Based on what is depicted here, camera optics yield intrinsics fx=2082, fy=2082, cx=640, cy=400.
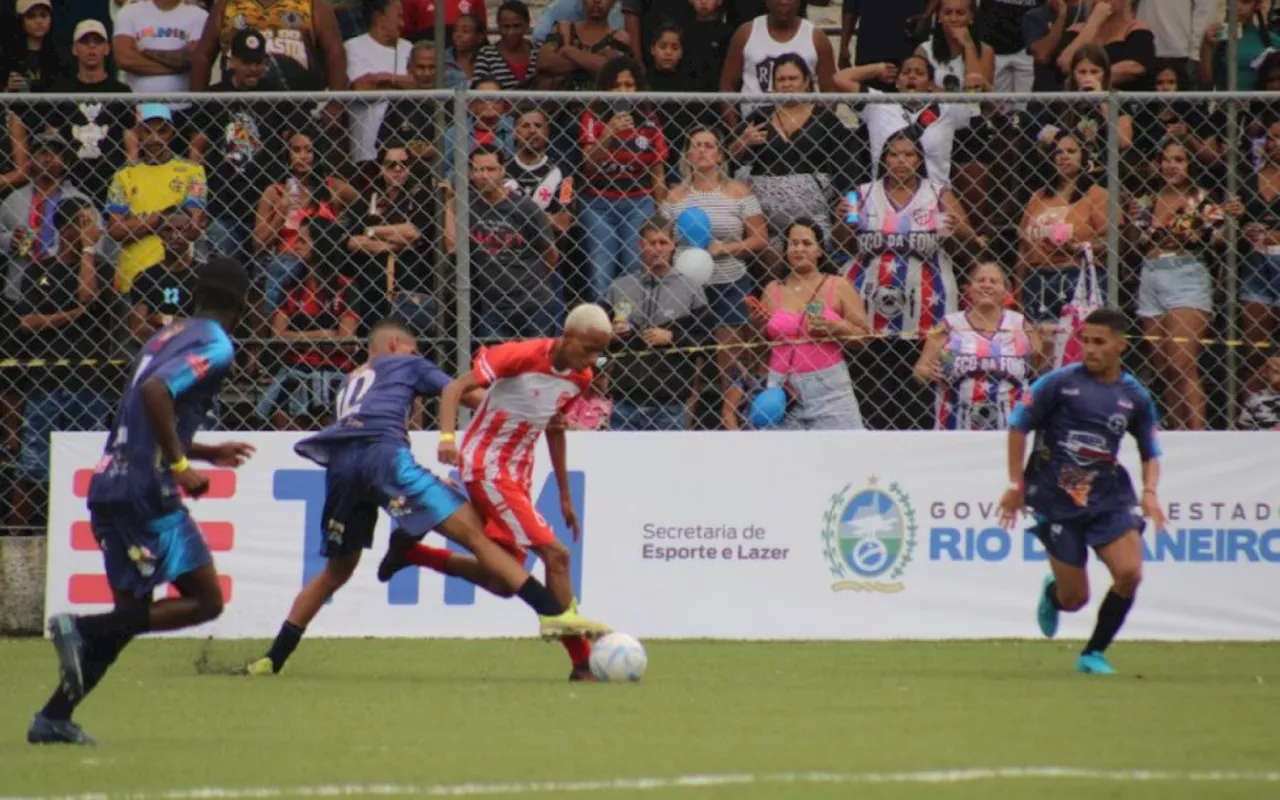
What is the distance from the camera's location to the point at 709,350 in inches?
538

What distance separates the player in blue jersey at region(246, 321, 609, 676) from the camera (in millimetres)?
11016

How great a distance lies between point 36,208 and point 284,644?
167 inches

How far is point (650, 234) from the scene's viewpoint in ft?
44.6

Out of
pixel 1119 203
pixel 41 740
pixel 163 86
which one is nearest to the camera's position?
pixel 41 740

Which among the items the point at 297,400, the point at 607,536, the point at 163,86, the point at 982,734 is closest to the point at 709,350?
the point at 607,536

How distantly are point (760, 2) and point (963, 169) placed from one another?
2.50 meters

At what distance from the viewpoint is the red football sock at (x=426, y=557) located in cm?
1120

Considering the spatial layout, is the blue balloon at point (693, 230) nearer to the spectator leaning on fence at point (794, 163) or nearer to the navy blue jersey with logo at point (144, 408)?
the spectator leaning on fence at point (794, 163)

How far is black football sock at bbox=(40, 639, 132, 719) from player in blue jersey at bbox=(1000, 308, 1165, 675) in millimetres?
5288

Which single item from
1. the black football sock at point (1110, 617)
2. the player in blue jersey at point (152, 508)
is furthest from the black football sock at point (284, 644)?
the black football sock at point (1110, 617)

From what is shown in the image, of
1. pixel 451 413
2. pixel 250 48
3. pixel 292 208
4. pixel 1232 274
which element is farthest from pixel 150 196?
pixel 1232 274

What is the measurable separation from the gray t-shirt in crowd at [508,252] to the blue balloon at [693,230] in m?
0.87

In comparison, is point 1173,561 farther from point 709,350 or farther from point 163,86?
point 163,86

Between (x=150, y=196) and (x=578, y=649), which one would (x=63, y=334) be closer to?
(x=150, y=196)
